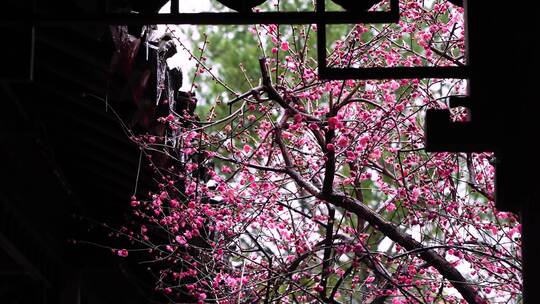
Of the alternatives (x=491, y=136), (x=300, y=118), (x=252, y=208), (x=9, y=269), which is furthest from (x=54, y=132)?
(x=491, y=136)

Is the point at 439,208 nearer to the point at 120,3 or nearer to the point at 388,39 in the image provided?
the point at 388,39

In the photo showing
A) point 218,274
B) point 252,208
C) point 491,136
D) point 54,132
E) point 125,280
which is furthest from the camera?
point 125,280

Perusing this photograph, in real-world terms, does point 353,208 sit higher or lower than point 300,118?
lower

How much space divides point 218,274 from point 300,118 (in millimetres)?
1767

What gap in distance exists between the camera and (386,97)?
31.2 feet

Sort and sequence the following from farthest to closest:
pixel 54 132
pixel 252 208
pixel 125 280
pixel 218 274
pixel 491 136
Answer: pixel 125 280, pixel 252 208, pixel 218 274, pixel 54 132, pixel 491 136

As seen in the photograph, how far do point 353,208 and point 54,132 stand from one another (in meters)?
2.29

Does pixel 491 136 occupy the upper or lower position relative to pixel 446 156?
lower

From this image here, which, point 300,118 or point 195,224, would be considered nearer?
point 300,118

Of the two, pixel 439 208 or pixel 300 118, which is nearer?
pixel 300 118

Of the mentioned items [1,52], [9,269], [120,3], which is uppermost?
[120,3]

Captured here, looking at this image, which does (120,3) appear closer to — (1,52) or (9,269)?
(1,52)

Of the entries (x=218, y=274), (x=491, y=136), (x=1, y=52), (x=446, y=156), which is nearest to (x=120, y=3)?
(x=1, y=52)

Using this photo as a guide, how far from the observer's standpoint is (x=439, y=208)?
9359 mm
